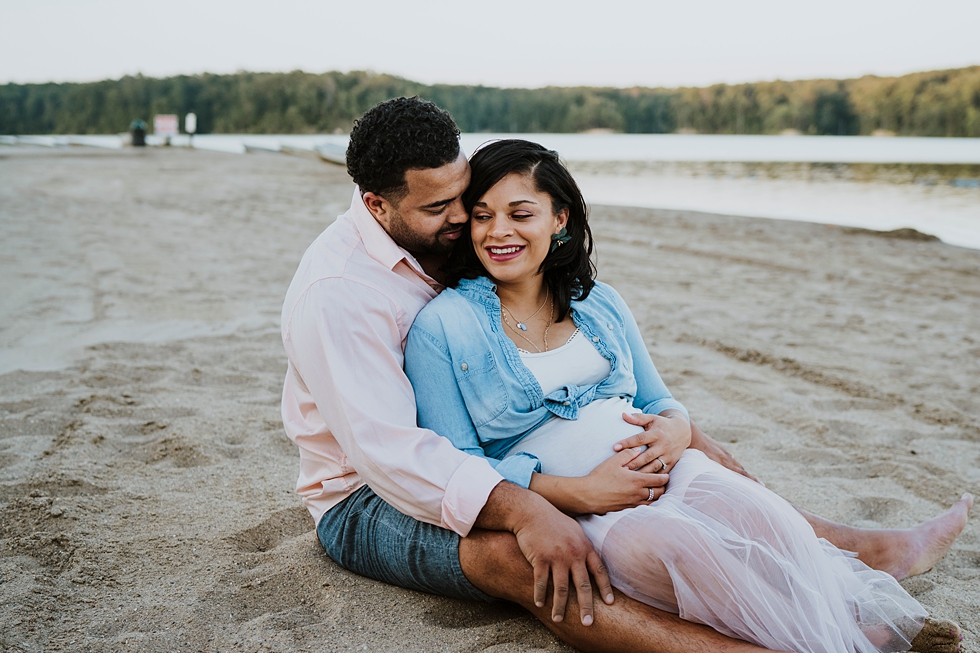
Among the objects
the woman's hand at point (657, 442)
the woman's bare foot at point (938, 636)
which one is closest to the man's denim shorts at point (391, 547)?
the woman's hand at point (657, 442)

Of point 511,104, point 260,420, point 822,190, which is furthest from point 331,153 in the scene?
point 511,104

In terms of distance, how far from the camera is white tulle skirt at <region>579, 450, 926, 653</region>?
74.5 inches

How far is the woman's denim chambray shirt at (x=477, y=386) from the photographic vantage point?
88.9 inches

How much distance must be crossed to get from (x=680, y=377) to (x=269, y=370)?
104 inches

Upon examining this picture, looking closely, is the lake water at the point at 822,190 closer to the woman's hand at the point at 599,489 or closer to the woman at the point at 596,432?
the woman at the point at 596,432

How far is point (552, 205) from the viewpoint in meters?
2.58

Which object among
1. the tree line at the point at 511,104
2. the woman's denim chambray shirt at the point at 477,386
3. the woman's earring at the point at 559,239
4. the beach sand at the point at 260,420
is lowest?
the beach sand at the point at 260,420

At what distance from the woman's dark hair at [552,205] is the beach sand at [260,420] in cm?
109

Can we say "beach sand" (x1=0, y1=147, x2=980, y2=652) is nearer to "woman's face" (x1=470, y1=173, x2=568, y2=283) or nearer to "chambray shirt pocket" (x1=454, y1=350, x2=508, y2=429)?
"chambray shirt pocket" (x1=454, y1=350, x2=508, y2=429)

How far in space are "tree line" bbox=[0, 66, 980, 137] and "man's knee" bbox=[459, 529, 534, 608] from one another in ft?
194

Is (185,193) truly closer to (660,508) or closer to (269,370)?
(269,370)

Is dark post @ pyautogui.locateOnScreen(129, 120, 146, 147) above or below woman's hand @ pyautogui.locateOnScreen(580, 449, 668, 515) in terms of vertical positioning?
above

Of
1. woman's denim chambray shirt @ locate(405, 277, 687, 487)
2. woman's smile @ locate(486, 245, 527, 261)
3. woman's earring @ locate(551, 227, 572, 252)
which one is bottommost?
woman's denim chambray shirt @ locate(405, 277, 687, 487)

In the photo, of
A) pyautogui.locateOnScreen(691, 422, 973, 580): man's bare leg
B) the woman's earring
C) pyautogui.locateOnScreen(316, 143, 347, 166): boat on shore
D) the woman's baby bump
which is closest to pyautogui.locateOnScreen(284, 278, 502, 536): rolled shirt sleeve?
the woman's baby bump
